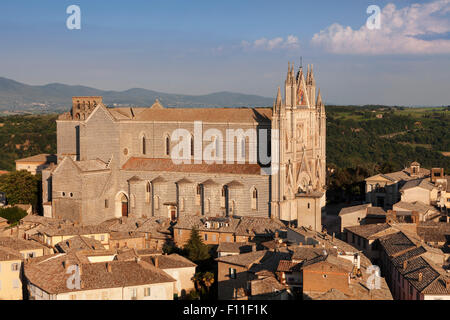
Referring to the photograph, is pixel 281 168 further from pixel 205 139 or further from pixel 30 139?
pixel 30 139

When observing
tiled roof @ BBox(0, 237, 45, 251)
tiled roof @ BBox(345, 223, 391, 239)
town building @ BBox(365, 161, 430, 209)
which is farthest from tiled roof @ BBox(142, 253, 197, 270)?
town building @ BBox(365, 161, 430, 209)

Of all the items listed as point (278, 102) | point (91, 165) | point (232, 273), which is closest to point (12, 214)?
point (91, 165)

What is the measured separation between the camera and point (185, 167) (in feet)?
166

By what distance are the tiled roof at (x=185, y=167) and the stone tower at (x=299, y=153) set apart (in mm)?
2410

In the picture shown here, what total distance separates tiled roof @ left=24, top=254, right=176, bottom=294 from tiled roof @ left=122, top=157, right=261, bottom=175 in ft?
56.0

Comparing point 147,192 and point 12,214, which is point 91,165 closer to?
point 147,192

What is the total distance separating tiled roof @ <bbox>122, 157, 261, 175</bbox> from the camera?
1903 inches

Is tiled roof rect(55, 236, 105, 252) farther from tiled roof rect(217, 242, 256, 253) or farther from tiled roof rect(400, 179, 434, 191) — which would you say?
tiled roof rect(400, 179, 434, 191)

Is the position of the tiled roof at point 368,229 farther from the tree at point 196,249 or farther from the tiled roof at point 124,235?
the tiled roof at point 124,235

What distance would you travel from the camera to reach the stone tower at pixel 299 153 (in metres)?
45.3

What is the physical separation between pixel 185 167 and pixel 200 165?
1.18 meters

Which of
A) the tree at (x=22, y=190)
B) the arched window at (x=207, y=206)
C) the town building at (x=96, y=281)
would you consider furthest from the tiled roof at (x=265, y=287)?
the tree at (x=22, y=190)

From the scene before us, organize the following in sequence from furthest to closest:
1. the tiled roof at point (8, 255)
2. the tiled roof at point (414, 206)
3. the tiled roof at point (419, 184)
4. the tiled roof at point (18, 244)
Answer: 1. the tiled roof at point (419, 184)
2. the tiled roof at point (414, 206)
3. the tiled roof at point (18, 244)
4. the tiled roof at point (8, 255)
